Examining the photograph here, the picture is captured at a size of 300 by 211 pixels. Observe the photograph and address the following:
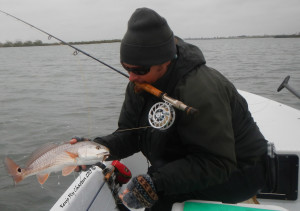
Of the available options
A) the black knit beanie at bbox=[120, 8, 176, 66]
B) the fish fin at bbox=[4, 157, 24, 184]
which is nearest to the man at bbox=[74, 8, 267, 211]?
the black knit beanie at bbox=[120, 8, 176, 66]

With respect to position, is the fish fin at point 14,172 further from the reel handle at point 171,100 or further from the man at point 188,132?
the reel handle at point 171,100

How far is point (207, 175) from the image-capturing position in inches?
85.8

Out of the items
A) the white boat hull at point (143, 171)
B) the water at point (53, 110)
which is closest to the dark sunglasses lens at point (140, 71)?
the white boat hull at point (143, 171)

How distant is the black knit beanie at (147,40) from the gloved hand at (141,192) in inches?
34.5

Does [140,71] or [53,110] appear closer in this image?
[140,71]

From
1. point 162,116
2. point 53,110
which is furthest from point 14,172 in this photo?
point 53,110

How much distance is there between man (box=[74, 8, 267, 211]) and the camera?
6.93 feet

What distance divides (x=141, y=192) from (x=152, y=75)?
0.91 meters

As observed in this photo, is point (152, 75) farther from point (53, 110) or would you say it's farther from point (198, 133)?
point (53, 110)

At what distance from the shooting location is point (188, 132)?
7.14 ft

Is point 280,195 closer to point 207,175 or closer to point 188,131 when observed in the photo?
point 207,175

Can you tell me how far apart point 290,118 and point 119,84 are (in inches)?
513

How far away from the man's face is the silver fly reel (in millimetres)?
213

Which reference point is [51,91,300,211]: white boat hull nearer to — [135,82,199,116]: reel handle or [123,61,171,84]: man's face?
[135,82,199,116]: reel handle
